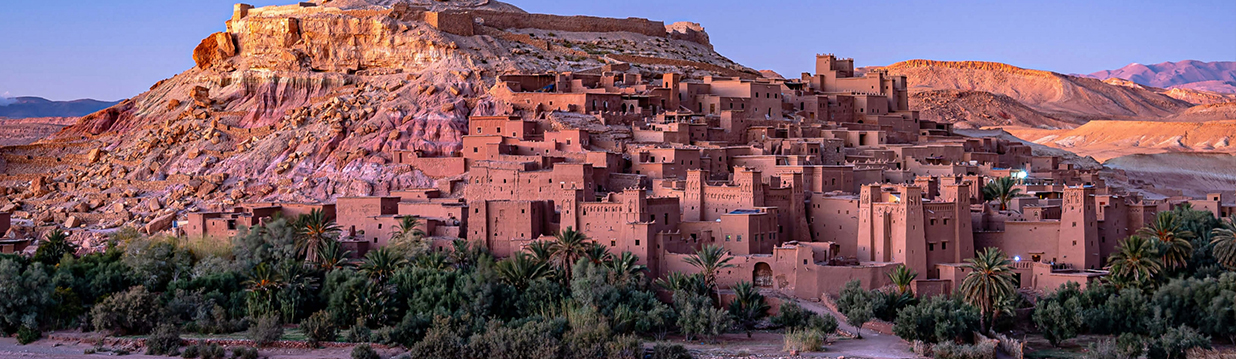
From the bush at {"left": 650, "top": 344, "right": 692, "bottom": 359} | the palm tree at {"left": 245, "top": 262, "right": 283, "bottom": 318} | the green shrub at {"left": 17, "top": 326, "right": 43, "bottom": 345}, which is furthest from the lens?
the palm tree at {"left": 245, "top": 262, "right": 283, "bottom": 318}

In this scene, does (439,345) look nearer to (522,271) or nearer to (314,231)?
(522,271)

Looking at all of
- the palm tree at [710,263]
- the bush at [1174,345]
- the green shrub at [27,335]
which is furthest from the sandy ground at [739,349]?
the bush at [1174,345]

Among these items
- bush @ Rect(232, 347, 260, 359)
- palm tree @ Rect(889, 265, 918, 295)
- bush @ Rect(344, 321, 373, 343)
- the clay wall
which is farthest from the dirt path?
the clay wall

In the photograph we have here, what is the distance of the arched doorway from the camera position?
3588cm

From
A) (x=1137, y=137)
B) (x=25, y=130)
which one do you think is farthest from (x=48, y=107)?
(x=1137, y=137)

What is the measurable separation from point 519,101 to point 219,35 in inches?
573

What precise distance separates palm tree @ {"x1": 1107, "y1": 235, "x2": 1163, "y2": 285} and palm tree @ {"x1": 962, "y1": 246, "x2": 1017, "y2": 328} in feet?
9.58

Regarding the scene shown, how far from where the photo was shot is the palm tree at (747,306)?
3456cm

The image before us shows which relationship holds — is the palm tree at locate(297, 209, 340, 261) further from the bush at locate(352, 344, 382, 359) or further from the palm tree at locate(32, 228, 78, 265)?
the palm tree at locate(32, 228, 78, 265)

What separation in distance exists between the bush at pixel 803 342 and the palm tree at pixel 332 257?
1138 cm

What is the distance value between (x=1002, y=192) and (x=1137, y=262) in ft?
17.5

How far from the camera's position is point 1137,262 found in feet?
116

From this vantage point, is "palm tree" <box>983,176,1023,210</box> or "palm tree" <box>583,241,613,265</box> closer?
"palm tree" <box>583,241,613,265</box>

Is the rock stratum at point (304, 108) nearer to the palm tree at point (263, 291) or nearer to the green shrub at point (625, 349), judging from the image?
the palm tree at point (263, 291)
